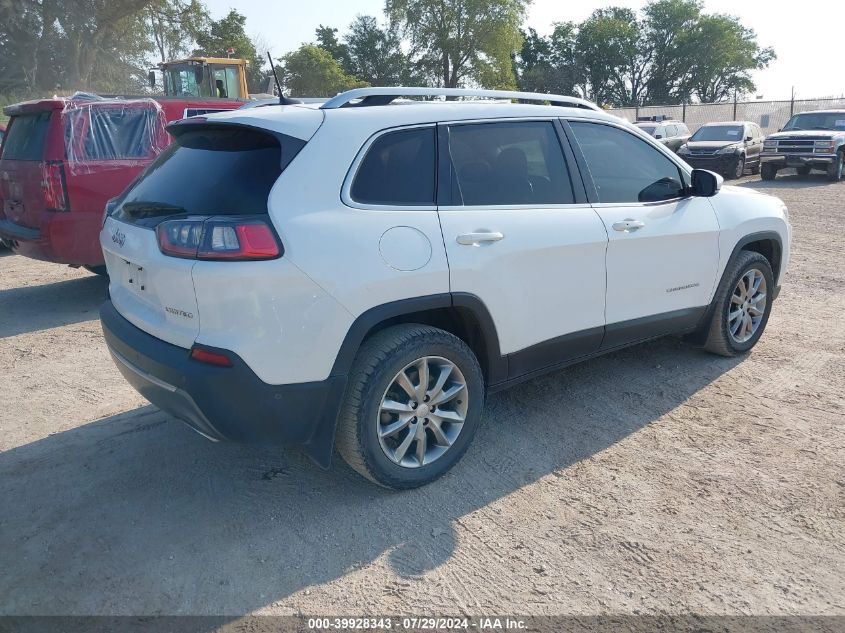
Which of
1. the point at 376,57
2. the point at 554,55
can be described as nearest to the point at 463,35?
the point at 376,57

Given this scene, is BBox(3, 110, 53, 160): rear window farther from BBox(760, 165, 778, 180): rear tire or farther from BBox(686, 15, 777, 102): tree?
A: BBox(686, 15, 777, 102): tree

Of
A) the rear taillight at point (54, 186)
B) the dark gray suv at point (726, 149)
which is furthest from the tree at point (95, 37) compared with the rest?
the rear taillight at point (54, 186)

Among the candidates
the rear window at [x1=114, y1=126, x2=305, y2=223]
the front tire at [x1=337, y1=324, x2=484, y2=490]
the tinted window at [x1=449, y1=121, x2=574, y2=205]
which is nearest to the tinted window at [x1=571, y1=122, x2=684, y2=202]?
the tinted window at [x1=449, y1=121, x2=574, y2=205]

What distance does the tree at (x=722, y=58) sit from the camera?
6781cm

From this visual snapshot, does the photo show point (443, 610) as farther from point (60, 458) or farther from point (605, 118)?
point (605, 118)

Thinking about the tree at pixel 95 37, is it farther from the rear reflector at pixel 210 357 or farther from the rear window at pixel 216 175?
the rear reflector at pixel 210 357

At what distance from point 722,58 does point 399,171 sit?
7458 cm

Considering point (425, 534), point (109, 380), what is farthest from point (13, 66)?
point (425, 534)

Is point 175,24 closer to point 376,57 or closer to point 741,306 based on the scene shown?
point 376,57

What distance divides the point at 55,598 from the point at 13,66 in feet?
157

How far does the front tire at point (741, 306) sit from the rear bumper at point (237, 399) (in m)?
3.03

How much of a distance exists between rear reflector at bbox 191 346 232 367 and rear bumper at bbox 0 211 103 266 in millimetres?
4441

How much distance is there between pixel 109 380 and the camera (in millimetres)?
5070

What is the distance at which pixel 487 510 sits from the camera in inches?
133
